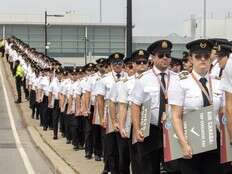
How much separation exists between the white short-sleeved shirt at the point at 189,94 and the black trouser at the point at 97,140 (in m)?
7.43

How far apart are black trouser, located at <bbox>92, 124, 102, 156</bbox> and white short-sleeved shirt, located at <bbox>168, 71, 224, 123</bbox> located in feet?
24.4

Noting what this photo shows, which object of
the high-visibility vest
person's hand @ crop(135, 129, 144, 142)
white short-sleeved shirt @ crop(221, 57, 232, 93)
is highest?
white short-sleeved shirt @ crop(221, 57, 232, 93)

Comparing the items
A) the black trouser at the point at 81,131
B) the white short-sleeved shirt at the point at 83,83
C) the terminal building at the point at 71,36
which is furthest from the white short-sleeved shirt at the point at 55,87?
the terminal building at the point at 71,36

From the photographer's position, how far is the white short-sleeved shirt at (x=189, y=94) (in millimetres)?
7980

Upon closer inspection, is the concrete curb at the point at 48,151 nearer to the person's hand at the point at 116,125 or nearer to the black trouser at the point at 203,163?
the person's hand at the point at 116,125

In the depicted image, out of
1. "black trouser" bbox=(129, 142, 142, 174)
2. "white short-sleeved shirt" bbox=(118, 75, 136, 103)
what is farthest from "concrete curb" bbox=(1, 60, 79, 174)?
"black trouser" bbox=(129, 142, 142, 174)

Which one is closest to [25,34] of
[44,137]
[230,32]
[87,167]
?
[230,32]

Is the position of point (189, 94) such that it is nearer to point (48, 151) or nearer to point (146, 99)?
point (146, 99)

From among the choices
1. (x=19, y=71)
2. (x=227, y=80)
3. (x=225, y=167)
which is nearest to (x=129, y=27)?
(x=225, y=167)

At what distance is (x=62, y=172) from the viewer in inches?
546

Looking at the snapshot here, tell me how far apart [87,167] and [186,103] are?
22.8ft

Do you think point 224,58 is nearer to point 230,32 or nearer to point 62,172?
point 62,172

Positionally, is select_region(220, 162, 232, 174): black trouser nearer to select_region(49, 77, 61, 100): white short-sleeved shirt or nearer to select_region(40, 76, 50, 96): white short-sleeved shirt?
select_region(49, 77, 61, 100): white short-sleeved shirt

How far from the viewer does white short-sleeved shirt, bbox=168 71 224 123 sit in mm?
7980
